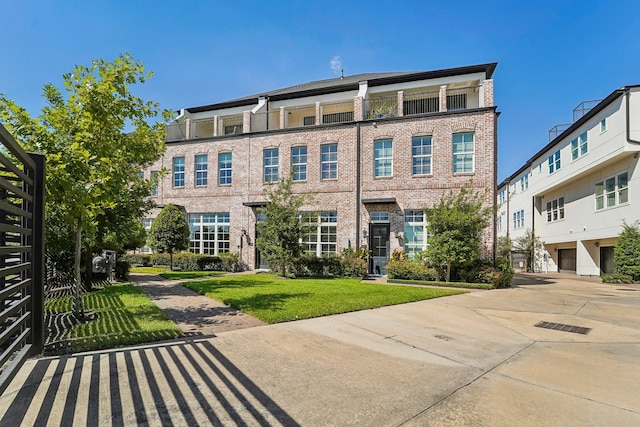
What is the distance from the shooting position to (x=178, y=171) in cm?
2112

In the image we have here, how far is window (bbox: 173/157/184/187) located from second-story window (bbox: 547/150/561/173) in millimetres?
25830

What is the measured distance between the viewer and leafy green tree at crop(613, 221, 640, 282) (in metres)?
16.2

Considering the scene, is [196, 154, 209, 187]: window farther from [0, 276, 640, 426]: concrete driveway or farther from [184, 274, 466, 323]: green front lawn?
[0, 276, 640, 426]: concrete driveway

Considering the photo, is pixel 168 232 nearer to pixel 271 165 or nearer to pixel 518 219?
pixel 271 165

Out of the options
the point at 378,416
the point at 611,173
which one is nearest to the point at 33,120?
the point at 378,416

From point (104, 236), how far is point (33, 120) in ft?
14.5

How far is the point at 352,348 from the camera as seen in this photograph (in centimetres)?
493

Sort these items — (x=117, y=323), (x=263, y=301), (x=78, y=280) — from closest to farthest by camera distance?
(x=117, y=323), (x=78, y=280), (x=263, y=301)

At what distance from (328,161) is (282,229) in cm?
523

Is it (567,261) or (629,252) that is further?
(567,261)

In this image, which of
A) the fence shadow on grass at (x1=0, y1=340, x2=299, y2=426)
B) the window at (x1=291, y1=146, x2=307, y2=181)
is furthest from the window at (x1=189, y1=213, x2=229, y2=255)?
the fence shadow on grass at (x1=0, y1=340, x2=299, y2=426)

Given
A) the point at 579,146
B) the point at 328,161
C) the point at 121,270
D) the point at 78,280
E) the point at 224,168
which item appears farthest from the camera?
the point at 579,146

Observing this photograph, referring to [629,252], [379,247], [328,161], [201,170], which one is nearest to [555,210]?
[629,252]

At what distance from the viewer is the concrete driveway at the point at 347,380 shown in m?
2.99
